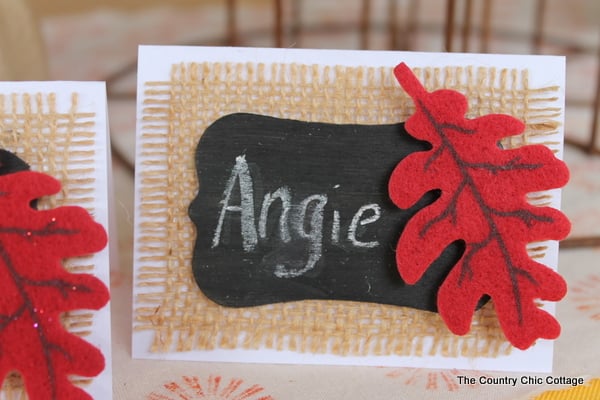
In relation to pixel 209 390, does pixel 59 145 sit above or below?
above

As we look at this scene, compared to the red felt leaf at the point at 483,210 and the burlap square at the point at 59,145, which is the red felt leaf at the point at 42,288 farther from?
the red felt leaf at the point at 483,210

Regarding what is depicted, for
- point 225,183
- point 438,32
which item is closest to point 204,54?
point 225,183

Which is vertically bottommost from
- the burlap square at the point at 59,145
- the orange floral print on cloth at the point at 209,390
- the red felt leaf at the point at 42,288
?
the orange floral print on cloth at the point at 209,390

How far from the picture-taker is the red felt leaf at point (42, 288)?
46cm

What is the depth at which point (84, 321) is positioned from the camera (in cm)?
49

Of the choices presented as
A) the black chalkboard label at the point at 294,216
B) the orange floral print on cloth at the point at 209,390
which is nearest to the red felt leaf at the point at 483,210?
the black chalkboard label at the point at 294,216

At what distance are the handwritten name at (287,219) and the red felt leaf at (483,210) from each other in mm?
37

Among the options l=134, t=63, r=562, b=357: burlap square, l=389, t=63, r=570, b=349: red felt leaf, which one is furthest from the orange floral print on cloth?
l=389, t=63, r=570, b=349: red felt leaf

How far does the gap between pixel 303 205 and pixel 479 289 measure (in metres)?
0.13

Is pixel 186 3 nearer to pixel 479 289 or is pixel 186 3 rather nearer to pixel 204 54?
pixel 204 54

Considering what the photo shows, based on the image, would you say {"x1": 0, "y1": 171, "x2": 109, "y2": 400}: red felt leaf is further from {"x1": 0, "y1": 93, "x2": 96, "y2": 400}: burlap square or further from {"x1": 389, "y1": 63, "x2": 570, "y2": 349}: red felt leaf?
{"x1": 389, "y1": 63, "x2": 570, "y2": 349}: red felt leaf

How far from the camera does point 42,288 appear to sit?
0.47 meters

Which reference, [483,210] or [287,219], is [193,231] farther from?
[483,210]

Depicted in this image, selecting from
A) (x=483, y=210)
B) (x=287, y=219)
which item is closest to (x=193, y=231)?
(x=287, y=219)
